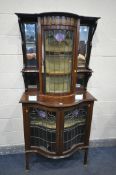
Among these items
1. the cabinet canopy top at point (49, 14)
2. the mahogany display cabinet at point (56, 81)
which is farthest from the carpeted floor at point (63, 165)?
the cabinet canopy top at point (49, 14)

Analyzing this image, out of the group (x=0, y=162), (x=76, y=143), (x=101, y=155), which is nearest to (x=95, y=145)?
(x=101, y=155)

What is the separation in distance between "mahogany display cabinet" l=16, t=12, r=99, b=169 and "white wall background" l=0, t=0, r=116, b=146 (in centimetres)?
20

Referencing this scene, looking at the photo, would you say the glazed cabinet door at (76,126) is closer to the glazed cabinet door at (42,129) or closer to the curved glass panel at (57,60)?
the glazed cabinet door at (42,129)

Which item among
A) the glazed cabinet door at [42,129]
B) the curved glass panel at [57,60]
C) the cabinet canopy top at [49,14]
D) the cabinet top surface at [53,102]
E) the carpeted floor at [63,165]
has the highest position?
the cabinet canopy top at [49,14]

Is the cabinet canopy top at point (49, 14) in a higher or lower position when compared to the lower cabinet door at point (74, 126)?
higher

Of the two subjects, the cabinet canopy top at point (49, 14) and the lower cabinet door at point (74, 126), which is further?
the lower cabinet door at point (74, 126)

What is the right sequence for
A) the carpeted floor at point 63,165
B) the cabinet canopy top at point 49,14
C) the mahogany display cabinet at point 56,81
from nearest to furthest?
the cabinet canopy top at point 49,14
the mahogany display cabinet at point 56,81
the carpeted floor at point 63,165

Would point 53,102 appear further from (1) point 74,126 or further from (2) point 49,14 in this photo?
(2) point 49,14

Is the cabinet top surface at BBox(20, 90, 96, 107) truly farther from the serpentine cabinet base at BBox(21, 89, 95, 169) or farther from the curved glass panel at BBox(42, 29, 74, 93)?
the curved glass panel at BBox(42, 29, 74, 93)

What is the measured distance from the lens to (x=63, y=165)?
2346 millimetres

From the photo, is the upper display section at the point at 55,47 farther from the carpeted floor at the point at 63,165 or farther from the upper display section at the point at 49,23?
the carpeted floor at the point at 63,165

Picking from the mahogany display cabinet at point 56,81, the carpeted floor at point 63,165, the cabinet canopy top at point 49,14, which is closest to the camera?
the cabinet canopy top at point 49,14

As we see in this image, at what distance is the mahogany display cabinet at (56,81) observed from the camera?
1.76m

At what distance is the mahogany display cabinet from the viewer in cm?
176
